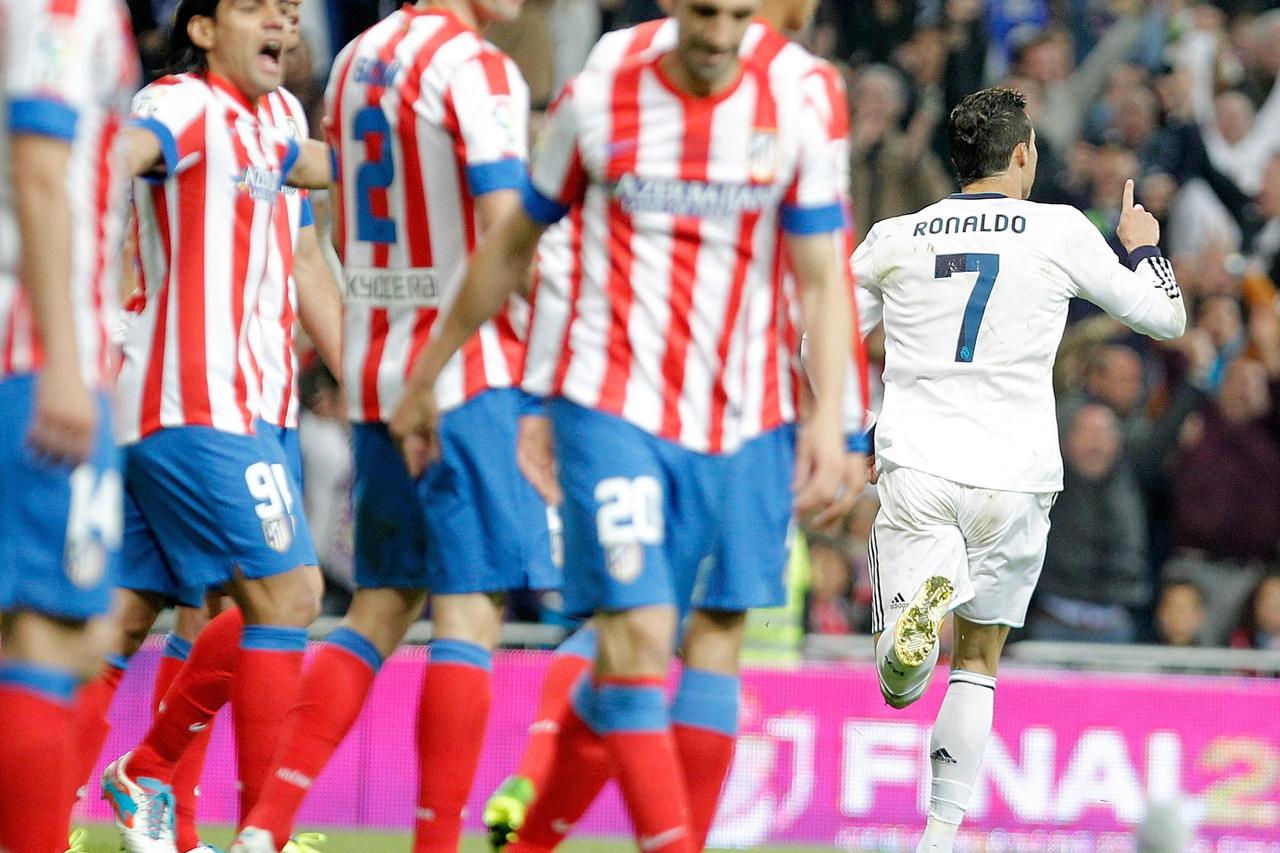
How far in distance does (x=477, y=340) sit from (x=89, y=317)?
1.89m

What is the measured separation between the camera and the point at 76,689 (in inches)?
155

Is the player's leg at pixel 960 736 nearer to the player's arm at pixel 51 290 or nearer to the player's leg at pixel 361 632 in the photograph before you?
the player's leg at pixel 361 632

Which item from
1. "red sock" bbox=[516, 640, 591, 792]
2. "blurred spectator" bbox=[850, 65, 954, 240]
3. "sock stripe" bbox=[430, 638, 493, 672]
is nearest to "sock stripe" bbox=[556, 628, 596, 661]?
"red sock" bbox=[516, 640, 591, 792]

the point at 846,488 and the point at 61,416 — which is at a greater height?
the point at 61,416

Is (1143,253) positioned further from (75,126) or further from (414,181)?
(75,126)

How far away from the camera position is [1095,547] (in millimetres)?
11344

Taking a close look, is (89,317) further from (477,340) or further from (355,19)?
(355,19)

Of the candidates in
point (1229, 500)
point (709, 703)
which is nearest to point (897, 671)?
point (709, 703)

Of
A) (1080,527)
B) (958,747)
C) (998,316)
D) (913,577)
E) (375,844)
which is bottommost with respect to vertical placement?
(375,844)

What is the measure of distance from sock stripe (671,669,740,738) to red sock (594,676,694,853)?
0.78 ft

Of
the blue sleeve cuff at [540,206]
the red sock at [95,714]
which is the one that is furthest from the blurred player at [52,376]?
the red sock at [95,714]

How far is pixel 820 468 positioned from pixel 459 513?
4.00 feet

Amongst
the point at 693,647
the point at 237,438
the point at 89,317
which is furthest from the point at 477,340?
the point at 89,317

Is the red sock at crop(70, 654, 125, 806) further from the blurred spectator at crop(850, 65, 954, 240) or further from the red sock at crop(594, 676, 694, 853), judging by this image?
the blurred spectator at crop(850, 65, 954, 240)
